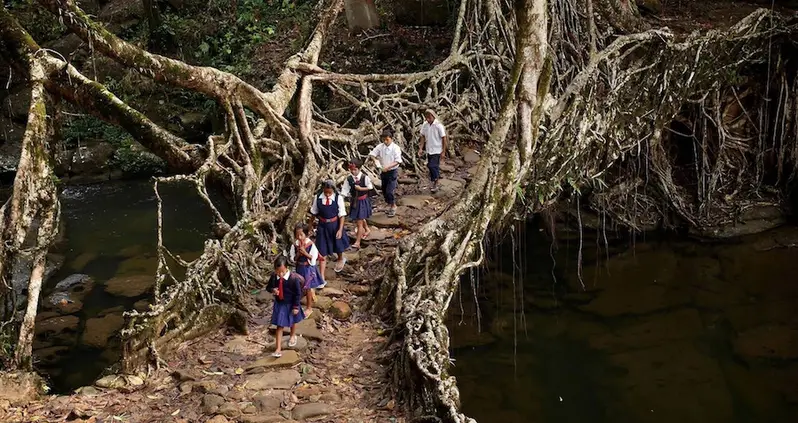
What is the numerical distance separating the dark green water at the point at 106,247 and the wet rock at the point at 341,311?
3592mm

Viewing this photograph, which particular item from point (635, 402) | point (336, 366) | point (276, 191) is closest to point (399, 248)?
point (336, 366)

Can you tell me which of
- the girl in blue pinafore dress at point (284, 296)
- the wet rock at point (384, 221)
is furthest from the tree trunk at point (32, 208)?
the wet rock at point (384, 221)

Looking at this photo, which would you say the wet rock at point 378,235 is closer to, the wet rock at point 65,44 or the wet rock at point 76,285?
the wet rock at point 76,285

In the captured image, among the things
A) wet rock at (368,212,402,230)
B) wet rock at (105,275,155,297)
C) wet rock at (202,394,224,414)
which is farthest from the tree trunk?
wet rock at (105,275,155,297)

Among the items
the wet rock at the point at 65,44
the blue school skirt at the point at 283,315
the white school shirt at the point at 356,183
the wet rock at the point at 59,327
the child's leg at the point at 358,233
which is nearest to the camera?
the blue school skirt at the point at 283,315

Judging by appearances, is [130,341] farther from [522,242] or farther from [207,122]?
[207,122]

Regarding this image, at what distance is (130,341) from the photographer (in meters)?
6.11

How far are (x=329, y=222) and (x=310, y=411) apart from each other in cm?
246

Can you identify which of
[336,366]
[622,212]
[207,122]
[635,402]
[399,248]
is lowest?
[635,402]

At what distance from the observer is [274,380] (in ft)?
20.4

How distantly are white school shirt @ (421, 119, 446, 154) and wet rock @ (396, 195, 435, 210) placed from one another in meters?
0.65

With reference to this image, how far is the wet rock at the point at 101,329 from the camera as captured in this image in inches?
384

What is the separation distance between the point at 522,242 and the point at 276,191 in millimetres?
4947

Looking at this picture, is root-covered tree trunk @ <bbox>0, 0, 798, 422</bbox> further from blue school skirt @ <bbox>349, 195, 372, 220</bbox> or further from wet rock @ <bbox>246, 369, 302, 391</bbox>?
wet rock @ <bbox>246, 369, 302, 391</bbox>
